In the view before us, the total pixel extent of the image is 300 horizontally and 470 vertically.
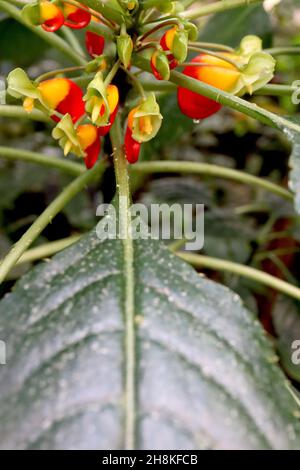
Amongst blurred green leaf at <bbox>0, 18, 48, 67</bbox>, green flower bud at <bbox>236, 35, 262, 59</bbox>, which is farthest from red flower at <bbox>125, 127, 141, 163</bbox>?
blurred green leaf at <bbox>0, 18, 48, 67</bbox>

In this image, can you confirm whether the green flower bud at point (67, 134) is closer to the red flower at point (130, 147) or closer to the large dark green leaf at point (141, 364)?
the red flower at point (130, 147)

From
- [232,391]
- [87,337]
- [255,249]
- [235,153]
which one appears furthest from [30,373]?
[235,153]

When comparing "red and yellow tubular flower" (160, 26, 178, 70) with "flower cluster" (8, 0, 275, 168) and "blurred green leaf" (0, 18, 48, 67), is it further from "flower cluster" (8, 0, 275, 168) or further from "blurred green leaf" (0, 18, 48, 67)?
"blurred green leaf" (0, 18, 48, 67)

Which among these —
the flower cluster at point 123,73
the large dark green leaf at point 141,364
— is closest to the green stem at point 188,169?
the flower cluster at point 123,73

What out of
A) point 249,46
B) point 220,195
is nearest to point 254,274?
point 249,46

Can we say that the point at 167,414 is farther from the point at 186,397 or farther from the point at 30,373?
the point at 30,373

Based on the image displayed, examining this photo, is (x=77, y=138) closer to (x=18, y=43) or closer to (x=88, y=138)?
(x=88, y=138)
